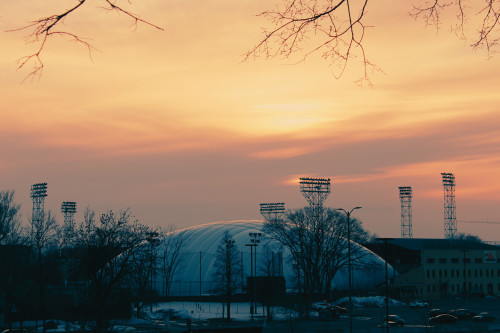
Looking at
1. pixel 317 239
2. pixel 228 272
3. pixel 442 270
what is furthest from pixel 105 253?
pixel 442 270

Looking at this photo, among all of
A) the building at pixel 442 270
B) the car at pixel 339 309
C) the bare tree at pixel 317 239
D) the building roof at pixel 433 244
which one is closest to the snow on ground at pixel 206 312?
the car at pixel 339 309

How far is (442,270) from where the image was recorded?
134125 mm

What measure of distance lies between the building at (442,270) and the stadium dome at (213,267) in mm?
5274

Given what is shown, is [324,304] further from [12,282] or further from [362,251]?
[12,282]

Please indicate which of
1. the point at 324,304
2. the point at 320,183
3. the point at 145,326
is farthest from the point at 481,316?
the point at 320,183

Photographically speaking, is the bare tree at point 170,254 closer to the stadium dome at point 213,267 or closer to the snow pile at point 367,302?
the stadium dome at point 213,267

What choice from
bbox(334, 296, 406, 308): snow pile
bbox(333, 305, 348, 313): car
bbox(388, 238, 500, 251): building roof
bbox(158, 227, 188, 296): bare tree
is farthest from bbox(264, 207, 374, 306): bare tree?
bbox(388, 238, 500, 251): building roof

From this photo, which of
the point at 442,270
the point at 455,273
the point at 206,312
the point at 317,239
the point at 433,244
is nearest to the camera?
the point at 206,312

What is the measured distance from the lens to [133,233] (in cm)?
5466

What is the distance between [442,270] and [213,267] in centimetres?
4974

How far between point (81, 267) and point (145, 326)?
1589 cm

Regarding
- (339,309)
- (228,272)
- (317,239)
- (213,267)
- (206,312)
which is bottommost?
(206,312)

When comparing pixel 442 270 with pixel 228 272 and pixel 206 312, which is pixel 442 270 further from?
pixel 228 272

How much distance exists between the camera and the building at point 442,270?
128 metres
